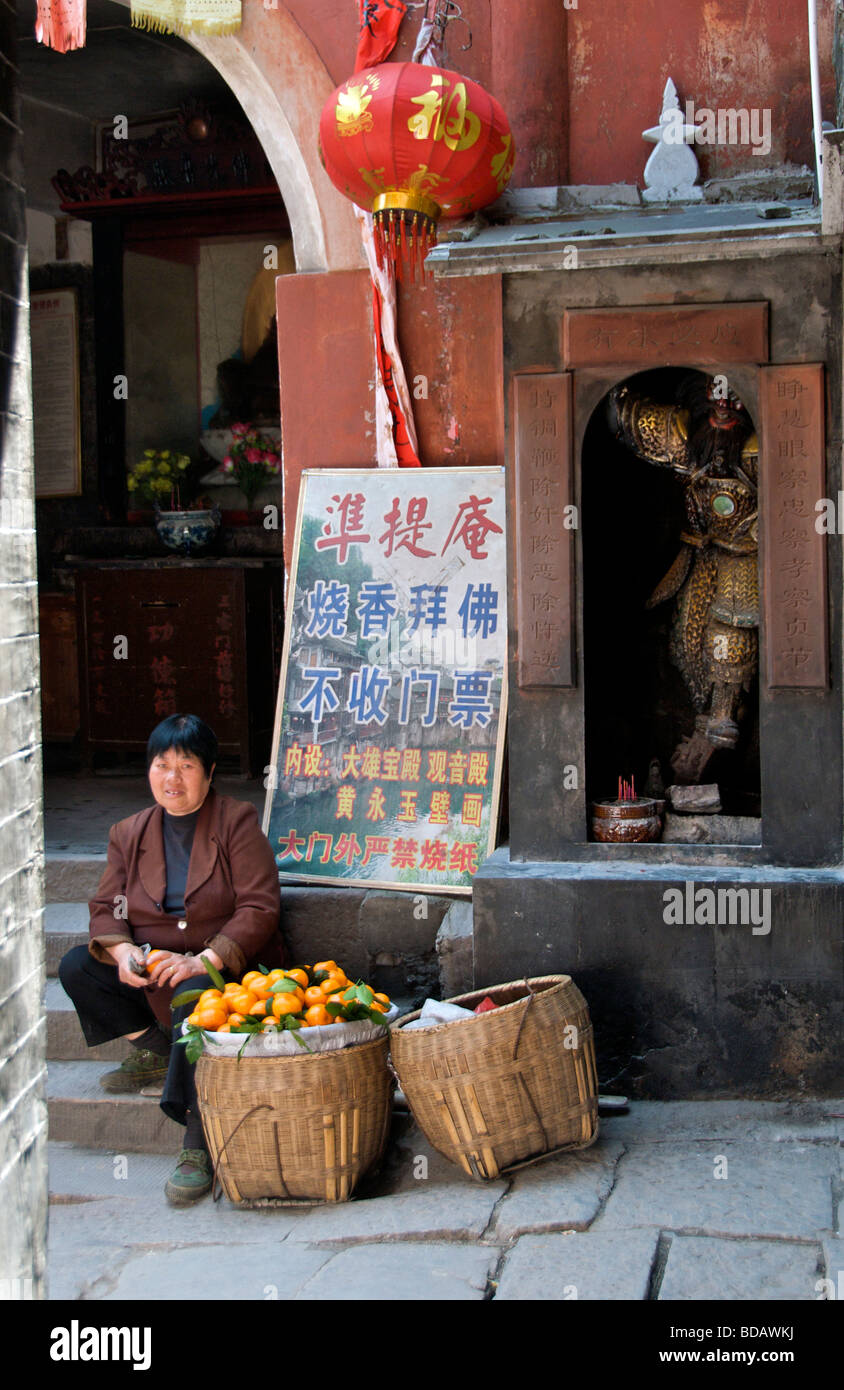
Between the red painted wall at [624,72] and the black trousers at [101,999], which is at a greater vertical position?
the red painted wall at [624,72]

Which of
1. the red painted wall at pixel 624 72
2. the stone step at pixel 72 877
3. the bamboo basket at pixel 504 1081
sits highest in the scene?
the red painted wall at pixel 624 72

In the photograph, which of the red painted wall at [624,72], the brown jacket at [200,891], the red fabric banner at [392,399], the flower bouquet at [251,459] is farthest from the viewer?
the flower bouquet at [251,459]

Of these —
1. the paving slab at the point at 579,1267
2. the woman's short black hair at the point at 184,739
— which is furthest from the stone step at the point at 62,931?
the paving slab at the point at 579,1267

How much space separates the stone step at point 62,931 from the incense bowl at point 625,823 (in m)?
2.17

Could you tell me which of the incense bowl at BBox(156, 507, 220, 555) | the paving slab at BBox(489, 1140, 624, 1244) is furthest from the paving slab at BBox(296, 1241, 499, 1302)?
the incense bowl at BBox(156, 507, 220, 555)

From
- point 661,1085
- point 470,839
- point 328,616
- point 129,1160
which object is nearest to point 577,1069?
point 661,1085

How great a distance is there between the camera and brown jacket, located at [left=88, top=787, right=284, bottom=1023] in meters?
4.92

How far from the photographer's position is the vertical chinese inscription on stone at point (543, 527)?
493 centimetres

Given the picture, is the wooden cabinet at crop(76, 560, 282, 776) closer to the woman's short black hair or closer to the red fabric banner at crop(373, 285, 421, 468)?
the red fabric banner at crop(373, 285, 421, 468)

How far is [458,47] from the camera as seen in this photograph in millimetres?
5621

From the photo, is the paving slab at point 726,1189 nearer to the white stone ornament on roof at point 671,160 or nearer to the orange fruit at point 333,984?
the orange fruit at point 333,984

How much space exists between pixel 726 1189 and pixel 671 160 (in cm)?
363

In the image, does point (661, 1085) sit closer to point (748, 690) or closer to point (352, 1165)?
point (352, 1165)

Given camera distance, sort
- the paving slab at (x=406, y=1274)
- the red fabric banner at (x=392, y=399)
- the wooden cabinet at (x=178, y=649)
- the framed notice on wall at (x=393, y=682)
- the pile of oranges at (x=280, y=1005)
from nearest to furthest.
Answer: the paving slab at (x=406, y=1274) < the pile of oranges at (x=280, y=1005) < the framed notice on wall at (x=393, y=682) < the red fabric banner at (x=392, y=399) < the wooden cabinet at (x=178, y=649)
